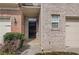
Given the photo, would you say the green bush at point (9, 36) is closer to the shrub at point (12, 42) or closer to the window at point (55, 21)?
the shrub at point (12, 42)

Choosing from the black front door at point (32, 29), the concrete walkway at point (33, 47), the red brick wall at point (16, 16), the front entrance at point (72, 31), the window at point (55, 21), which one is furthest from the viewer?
the window at point (55, 21)

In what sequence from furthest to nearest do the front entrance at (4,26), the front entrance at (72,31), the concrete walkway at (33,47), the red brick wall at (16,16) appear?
1. the front entrance at (72,31)
2. the red brick wall at (16,16)
3. the front entrance at (4,26)
4. the concrete walkway at (33,47)

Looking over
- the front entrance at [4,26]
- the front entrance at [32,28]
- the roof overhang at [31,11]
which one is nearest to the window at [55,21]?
the roof overhang at [31,11]

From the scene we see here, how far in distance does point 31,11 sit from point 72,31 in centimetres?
240

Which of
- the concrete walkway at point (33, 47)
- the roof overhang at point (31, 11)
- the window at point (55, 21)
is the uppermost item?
the roof overhang at point (31, 11)

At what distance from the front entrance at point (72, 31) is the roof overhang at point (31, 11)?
1.70 meters

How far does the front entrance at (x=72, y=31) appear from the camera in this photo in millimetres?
13195

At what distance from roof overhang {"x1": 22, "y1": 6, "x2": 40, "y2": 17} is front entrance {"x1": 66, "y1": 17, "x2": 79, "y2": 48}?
1703mm

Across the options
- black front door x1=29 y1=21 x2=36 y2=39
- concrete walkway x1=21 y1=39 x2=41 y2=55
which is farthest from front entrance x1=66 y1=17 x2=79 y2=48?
black front door x1=29 y1=21 x2=36 y2=39

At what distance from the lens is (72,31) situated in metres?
13.2

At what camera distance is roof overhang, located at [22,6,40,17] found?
12891 millimetres

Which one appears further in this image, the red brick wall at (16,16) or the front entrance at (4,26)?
the red brick wall at (16,16)

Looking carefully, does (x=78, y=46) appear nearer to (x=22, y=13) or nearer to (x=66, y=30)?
(x=66, y=30)

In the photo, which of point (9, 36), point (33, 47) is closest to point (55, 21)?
point (33, 47)
